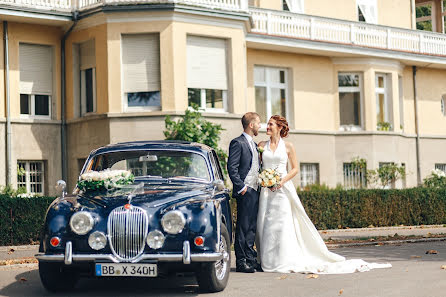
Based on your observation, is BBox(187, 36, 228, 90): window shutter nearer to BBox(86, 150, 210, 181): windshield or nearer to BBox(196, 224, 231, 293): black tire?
BBox(86, 150, 210, 181): windshield

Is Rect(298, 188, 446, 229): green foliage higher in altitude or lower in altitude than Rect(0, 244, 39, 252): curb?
higher

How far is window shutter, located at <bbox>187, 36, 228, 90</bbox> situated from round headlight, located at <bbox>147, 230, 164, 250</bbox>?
16.2 meters

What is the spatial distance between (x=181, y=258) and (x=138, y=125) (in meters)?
15.5

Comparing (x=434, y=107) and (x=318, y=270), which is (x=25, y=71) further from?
(x=434, y=107)

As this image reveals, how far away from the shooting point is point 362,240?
682 inches

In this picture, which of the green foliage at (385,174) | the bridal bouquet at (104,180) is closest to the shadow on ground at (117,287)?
the bridal bouquet at (104,180)

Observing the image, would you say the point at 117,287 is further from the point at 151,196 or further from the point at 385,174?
the point at 385,174

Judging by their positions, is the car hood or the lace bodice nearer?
the car hood

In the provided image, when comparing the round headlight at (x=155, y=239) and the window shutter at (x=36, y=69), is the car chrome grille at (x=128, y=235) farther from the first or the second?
the window shutter at (x=36, y=69)

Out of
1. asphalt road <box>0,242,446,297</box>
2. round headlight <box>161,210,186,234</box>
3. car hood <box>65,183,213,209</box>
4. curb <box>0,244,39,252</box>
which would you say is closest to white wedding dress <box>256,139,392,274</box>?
asphalt road <box>0,242,446,297</box>

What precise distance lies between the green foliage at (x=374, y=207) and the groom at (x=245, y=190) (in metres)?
9.35

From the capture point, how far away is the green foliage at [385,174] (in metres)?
30.9

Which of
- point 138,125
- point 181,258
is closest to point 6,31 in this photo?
point 138,125

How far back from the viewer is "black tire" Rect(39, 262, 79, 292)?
9.45 m
